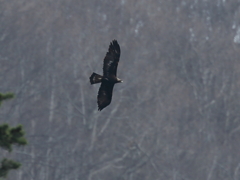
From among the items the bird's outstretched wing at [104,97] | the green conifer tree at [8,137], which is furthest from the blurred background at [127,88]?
the green conifer tree at [8,137]

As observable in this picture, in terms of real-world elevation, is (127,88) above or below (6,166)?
above

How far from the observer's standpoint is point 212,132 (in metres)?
45.8

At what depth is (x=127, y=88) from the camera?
46188mm

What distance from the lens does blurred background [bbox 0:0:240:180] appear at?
42688 mm

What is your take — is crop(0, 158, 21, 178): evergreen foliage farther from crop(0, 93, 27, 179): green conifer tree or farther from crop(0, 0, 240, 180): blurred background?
crop(0, 0, 240, 180): blurred background

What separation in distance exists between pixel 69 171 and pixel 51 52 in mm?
9107

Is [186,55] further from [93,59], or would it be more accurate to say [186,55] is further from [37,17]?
[37,17]

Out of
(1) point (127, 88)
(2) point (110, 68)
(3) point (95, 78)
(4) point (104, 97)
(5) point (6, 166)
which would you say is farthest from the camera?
(1) point (127, 88)

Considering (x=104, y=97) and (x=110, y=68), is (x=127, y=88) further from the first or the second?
(x=110, y=68)

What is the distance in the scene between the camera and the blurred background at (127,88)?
4269cm

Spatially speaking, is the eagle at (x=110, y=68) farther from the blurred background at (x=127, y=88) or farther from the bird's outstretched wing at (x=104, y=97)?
the blurred background at (x=127, y=88)

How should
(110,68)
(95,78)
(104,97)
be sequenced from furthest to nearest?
(104,97) < (110,68) < (95,78)

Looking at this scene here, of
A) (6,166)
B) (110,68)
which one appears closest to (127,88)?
(110,68)

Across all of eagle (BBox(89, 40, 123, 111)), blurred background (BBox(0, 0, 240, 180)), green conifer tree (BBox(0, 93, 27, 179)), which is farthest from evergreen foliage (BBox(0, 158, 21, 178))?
blurred background (BBox(0, 0, 240, 180))
